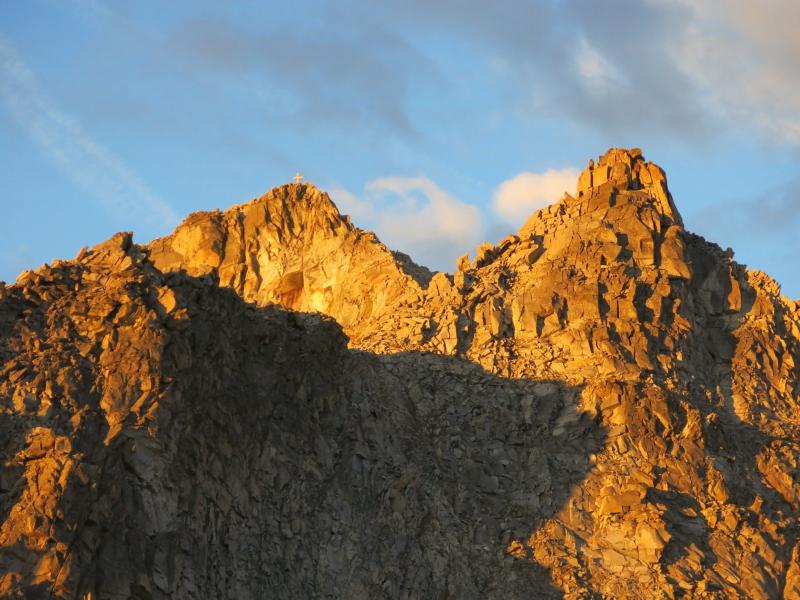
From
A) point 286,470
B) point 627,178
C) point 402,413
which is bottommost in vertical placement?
point 286,470

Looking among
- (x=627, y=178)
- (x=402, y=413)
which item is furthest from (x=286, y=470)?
(x=627, y=178)

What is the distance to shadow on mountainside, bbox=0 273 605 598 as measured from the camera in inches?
2657

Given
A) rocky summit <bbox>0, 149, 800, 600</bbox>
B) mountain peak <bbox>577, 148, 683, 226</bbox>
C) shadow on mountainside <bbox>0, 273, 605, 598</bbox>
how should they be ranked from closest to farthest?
shadow on mountainside <bbox>0, 273, 605, 598</bbox>, rocky summit <bbox>0, 149, 800, 600</bbox>, mountain peak <bbox>577, 148, 683, 226</bbox>

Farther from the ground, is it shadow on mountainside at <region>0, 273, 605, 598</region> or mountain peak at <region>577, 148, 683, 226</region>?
mountain peak at <region>577, 148, 683, 226</region>

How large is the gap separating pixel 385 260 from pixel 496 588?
22920 mm

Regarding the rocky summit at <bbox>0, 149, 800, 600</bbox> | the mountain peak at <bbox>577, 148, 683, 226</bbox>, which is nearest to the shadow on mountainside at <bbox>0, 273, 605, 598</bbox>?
the rocky summit at <bbox>0, 149, 800, 600</bbox>

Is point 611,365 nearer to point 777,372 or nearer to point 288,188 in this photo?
point 777,372

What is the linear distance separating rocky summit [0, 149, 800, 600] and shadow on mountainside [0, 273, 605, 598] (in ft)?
0.32

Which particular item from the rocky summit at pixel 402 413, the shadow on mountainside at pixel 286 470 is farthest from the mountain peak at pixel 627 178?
the shadow on mountainside at pixel 286 470

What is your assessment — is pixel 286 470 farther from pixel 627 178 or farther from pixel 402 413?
pixel 627 178

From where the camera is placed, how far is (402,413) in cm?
8300

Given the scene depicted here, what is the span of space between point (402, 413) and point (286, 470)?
7.77m

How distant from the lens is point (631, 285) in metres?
90.1

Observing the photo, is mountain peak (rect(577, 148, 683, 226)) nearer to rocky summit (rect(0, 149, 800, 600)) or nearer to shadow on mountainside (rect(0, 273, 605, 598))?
rocky summit (rect(0, 149, 800, 600))
